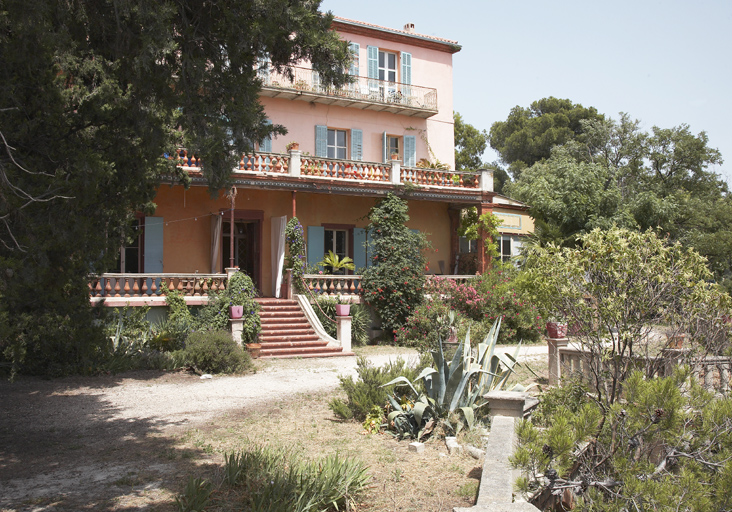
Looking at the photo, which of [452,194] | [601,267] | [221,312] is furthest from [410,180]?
[601,267]

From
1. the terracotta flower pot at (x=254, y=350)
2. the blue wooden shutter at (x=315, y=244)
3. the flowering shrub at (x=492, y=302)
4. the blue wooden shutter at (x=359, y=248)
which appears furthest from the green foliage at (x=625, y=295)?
the blue wooden shutter at (x=359, y=248)

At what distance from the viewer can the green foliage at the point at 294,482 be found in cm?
485

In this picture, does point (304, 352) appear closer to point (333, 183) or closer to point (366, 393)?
point (333, 183)

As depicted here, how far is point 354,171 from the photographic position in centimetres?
1889

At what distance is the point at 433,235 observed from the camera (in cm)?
2180

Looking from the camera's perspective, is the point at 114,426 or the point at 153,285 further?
the point at 153,285

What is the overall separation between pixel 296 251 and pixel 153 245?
4.03 m

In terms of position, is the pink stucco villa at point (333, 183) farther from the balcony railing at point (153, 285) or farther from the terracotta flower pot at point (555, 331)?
the terracotta flower pot at point (555, 331)

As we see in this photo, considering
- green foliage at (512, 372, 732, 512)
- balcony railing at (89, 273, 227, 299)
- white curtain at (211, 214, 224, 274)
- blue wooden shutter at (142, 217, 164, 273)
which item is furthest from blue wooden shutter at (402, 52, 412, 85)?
green foliage at (512, 372, 732, 512)

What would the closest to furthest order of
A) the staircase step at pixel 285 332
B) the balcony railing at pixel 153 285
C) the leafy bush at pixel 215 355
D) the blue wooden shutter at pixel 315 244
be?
the leafy bush at pixel 215 355 → the balcony railing at pixel 153 285 → the staircase step at pixel 285 332 → the blue wooden shutter at pixel 315 244

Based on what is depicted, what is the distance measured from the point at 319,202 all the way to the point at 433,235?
4443 mm

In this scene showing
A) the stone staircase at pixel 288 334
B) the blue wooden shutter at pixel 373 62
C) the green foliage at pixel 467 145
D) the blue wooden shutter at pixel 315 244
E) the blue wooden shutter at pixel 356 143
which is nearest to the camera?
the stone staircase at pixel 288 334

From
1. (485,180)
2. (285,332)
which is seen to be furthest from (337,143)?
(285,332)

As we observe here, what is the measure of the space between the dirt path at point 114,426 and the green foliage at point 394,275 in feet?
13.0
